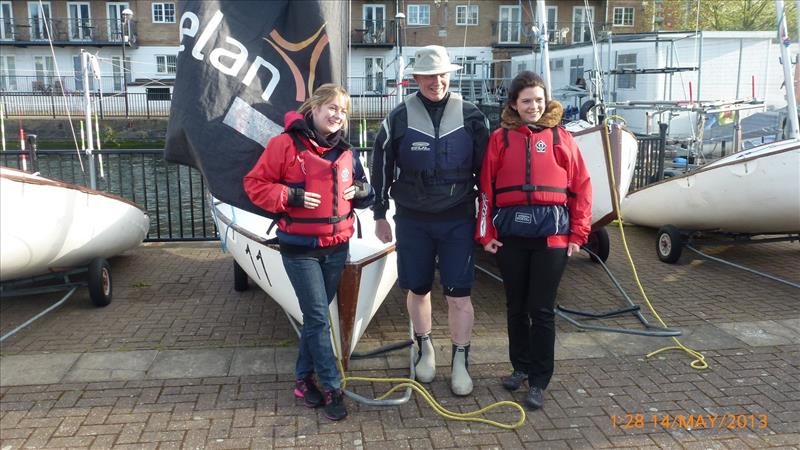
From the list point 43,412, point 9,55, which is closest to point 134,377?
point 43,412

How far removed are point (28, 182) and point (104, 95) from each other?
28.3 meters

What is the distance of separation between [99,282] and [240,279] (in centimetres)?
122

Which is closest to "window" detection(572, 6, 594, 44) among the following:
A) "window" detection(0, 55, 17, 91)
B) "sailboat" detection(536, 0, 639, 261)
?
"window" detection(0, 55, 17, 91)

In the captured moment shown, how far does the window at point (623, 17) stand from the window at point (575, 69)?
14796mm

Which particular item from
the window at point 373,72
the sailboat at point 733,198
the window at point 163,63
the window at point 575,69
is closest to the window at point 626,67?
the window at point 575,69

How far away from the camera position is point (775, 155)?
20.8 ft

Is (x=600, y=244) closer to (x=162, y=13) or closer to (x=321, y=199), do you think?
(x=321, y=199)

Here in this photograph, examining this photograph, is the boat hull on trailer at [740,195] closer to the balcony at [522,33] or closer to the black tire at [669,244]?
the black tire at [669,244]

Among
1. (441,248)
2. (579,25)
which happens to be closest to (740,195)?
(441,248)

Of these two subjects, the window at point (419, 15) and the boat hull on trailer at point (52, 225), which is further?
the window at point (419, 15)

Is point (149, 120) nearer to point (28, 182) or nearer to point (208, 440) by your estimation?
point (28, 182)

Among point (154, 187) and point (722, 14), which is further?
point (722, 14)

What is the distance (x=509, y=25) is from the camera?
37.5m

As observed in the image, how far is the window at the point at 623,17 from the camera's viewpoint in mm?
38625
